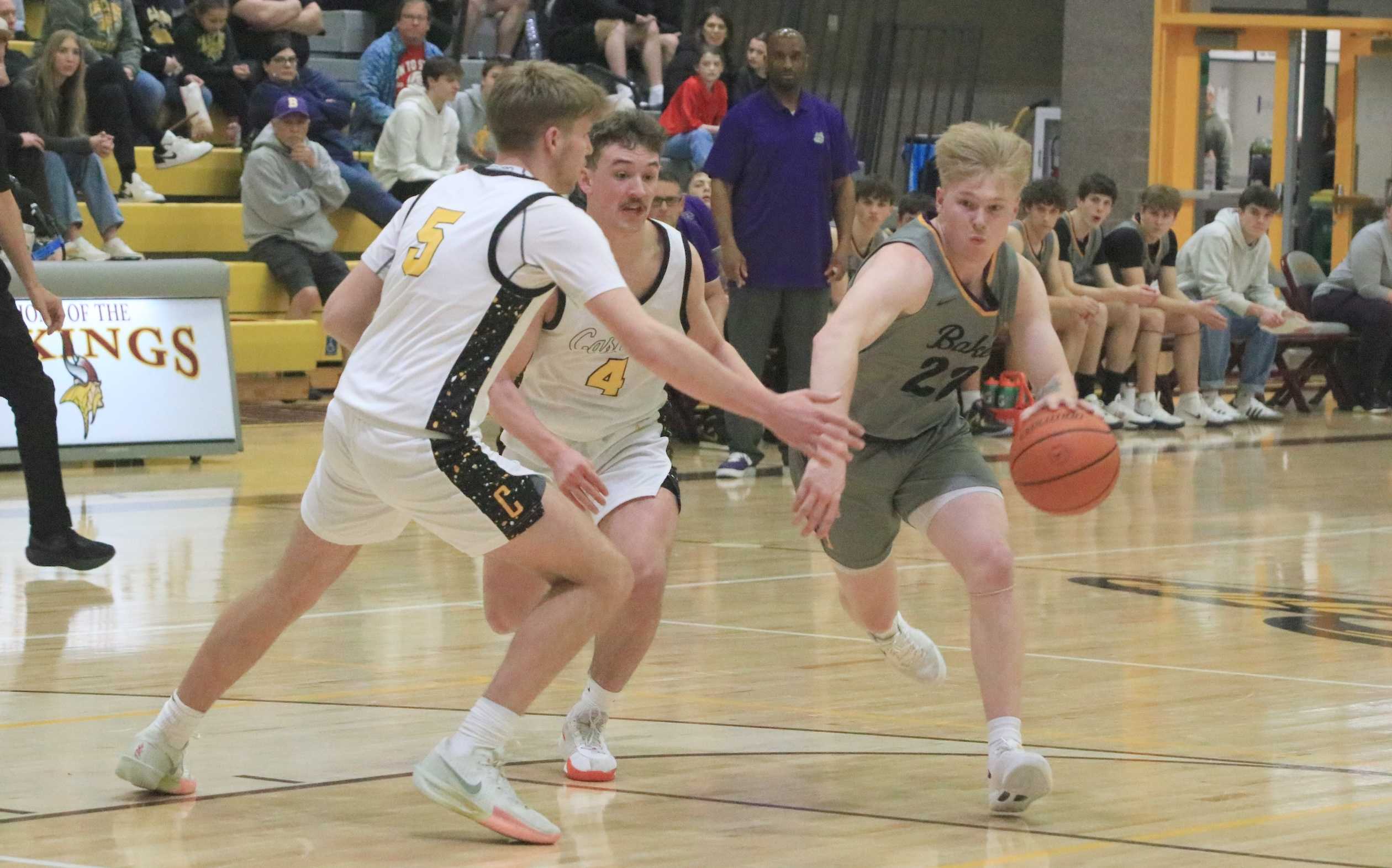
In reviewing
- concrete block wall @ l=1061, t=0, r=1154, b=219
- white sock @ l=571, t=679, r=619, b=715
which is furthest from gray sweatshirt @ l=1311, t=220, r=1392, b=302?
white sock @ l=571, t=679, r=619, b=715

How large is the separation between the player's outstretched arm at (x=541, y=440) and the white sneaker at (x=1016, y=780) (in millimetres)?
915

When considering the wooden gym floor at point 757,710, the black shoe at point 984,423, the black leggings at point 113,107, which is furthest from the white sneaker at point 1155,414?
the black leggings at point 113,107

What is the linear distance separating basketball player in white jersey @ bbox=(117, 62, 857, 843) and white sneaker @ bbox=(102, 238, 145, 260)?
8.94 m

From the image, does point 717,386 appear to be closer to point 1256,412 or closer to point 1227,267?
point 1227,267

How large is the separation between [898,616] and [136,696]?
1871 millimetres

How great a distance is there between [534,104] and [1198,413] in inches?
409

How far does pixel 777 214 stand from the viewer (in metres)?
10.2

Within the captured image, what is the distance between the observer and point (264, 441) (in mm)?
11516

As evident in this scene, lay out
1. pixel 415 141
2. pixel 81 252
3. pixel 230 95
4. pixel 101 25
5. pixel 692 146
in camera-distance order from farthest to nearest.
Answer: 1. pixel 692 146
2. pixel 230 95
3. pixel 415 141
4. pixel 101 25
5. pixel 81 252

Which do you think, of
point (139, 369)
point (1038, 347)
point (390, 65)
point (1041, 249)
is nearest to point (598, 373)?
point (1038, 347)

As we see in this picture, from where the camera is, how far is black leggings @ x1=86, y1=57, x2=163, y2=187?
12984mm

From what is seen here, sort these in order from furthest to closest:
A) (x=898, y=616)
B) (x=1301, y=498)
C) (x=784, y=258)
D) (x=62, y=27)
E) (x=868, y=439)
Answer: (x=62, y=27) < (x=784, y=258) < (x=1301, y=498) < (x=898, y=616) < (x=868, y=439)

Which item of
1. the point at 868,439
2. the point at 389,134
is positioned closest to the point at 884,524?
the point at 868,439

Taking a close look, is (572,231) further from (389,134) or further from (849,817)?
(389,134)
